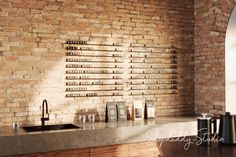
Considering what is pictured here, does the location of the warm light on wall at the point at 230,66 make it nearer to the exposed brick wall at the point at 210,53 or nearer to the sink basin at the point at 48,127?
the exposed brick wall at the point at 210,53

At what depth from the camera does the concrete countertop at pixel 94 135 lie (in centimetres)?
356

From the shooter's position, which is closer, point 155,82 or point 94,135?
point 94,135

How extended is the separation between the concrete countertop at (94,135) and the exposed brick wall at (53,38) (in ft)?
1.37

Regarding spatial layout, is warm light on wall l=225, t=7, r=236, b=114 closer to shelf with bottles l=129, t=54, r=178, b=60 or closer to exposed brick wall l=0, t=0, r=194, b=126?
shelf with bottles l=129, t=54, r=178, b=60

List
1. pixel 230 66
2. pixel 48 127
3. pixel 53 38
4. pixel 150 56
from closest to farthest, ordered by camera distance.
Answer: pixel 48 127, pixel 53 38, pixel 230 66, pixel 150 56

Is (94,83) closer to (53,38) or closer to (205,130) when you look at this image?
(53,38)

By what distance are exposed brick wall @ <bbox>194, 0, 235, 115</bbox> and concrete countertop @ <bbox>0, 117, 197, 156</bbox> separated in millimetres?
688

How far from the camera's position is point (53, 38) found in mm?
4473

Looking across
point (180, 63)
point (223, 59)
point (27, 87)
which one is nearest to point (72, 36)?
point (27, 87)

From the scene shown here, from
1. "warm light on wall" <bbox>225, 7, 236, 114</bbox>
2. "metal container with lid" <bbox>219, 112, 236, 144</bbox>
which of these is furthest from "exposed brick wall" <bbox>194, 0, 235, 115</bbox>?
"metal container with lid" <bbox>219, 112, 236, 144</bbox>

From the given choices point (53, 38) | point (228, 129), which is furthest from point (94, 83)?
point (228, 129)

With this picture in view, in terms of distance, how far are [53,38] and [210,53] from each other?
8.24ft

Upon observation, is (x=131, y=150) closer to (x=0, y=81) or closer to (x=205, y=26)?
(x=0, y=81)

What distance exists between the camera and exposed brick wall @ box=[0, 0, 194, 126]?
13.8 feet
